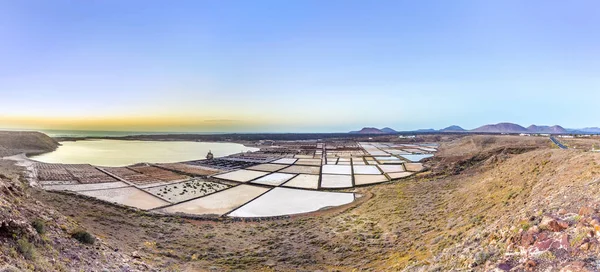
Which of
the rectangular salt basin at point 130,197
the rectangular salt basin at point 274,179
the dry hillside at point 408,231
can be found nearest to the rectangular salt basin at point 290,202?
the dry hillside at point 408,231

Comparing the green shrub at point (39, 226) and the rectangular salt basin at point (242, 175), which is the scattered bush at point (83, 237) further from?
the rectangular salt basin at point (242, 175)

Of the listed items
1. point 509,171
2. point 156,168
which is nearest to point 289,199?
point 509,171

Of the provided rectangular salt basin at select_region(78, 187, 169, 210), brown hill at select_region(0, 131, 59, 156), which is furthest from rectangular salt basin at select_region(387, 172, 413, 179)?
brown hill at select_region(0, 131, 59, 156)

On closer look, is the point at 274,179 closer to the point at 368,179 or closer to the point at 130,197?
the point at 368,179

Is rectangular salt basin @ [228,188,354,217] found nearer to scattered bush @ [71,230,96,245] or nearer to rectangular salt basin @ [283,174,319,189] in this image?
rectangular salt basin @ [283,174,319,189]

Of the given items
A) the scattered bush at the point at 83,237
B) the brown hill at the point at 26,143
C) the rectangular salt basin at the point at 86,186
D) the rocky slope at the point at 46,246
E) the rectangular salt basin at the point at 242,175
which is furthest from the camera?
the brown hill at the point at 26,143

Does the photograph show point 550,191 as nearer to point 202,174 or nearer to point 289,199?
point 289,199

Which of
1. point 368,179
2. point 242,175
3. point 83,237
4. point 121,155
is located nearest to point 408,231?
point 83,237
